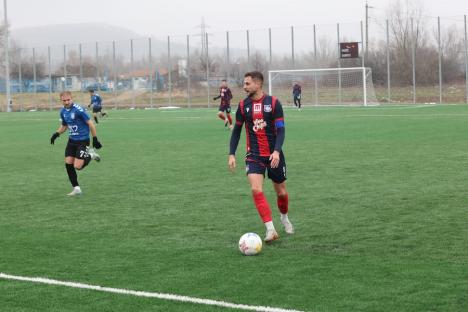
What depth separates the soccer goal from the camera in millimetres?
52156

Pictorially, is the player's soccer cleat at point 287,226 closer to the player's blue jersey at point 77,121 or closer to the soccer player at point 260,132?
the soccer player at point 260,132

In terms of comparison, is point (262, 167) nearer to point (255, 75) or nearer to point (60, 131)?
point (255, 75)

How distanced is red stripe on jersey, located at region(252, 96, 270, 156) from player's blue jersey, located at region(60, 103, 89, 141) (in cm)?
523

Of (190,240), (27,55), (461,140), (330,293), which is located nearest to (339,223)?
(190,240)

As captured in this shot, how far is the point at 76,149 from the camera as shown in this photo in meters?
13.1

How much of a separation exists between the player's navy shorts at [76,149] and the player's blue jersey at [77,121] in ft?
0.24

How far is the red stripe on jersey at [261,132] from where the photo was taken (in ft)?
28.4

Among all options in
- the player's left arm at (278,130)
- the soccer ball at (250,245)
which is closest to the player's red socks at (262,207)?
the player's left arm at (278,130)

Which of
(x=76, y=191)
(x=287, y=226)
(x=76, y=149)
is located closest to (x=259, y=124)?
(x=287, y=226)

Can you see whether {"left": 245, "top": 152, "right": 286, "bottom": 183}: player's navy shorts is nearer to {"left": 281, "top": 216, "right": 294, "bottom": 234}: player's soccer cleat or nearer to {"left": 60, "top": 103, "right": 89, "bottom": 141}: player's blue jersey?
{"left": 281, "top": 216, "right": 294, "bottom": 234}: player's soccer cleat

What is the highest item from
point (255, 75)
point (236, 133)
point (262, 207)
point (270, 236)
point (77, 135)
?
point (255, 75)

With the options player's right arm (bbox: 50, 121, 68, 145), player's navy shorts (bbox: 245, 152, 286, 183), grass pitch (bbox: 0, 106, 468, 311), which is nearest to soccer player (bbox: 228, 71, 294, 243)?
player's navy shorts (bbox: 245, 152, 286, 183)

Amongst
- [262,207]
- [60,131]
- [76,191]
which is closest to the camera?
[262,207]

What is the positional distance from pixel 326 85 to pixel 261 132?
46.1 meters
